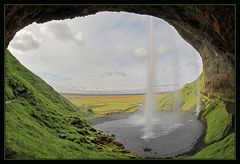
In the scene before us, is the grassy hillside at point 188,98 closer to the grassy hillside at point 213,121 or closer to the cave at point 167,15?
the grassy hillside at point 213,121

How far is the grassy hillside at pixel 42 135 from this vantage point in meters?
33.5

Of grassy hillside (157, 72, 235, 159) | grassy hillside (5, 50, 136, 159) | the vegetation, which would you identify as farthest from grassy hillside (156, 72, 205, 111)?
grassy hillside (5, 50, 136, 159)

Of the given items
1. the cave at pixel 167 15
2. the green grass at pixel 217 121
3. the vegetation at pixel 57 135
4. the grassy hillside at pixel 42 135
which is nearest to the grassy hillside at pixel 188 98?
the green grass at pixel 217 121

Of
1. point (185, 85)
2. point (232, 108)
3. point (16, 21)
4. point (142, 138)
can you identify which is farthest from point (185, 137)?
point (185, 85)

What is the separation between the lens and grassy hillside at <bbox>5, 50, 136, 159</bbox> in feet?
110

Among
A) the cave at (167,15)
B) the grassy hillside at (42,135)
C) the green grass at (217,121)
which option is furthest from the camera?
the green grass at (217,121)

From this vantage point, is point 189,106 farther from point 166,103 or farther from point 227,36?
point 227,36

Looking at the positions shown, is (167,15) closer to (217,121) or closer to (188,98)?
(217,121)

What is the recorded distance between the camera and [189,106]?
4392 inches

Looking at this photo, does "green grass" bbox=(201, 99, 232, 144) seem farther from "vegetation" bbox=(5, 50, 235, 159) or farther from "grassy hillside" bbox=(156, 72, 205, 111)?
"grassy hillside" bbox=(156, 72, 205, 111)

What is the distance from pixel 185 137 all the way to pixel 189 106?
50.1 meters

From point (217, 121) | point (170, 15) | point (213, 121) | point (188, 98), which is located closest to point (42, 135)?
point (170, 15)

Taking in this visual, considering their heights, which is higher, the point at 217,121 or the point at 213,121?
the point at 213,121

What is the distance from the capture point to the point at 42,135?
43.8 metres
